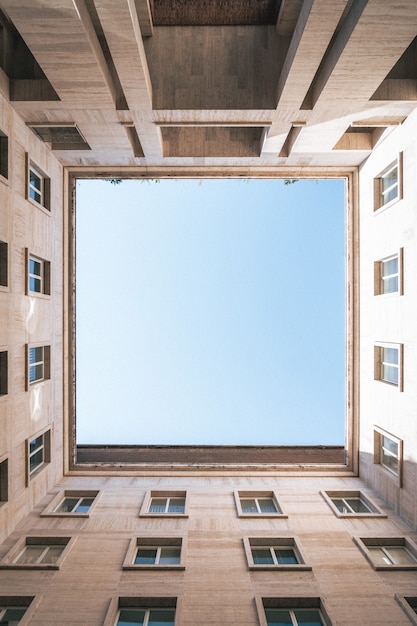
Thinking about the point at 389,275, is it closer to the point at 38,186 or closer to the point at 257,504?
the point at 257,504

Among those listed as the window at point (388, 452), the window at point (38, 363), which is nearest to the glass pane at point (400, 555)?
the window at point (388, 452)

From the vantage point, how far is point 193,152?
18.9 metres

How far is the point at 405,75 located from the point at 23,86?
12.8 meters

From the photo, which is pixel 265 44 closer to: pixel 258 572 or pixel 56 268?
pixel 56 268

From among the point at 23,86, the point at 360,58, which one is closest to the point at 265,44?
the point at 360,58

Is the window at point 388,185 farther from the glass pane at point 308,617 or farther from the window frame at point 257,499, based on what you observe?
the glass pane at point 308,617

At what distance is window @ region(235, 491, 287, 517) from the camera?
16.7 m

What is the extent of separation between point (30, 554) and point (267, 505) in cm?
892

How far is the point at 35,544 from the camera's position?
15.1m

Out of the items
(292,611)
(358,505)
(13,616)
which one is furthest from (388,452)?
(13,616)

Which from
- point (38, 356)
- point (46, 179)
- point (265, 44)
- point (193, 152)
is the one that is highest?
point (265, 44)

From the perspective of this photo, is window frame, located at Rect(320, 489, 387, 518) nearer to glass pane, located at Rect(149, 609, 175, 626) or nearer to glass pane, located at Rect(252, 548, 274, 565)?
glass pane, located at Rect(252, 548, 274, 565)

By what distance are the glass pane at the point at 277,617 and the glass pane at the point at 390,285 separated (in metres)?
11.6

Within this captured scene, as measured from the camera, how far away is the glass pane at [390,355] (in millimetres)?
17291
